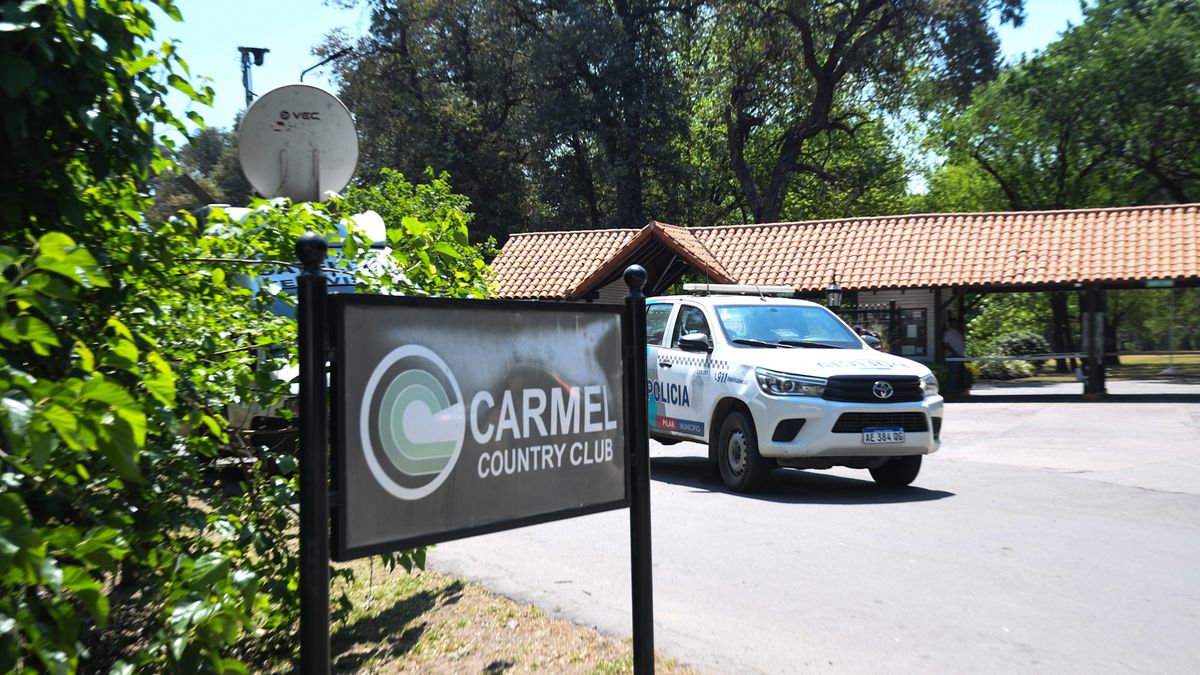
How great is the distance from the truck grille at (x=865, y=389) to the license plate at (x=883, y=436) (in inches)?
10.4

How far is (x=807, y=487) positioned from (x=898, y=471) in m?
0.88

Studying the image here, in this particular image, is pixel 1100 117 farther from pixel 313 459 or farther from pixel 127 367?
pixel 127 367

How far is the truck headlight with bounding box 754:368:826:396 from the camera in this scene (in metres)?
10.0

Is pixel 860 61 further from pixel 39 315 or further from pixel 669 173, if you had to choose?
pixel 39 315

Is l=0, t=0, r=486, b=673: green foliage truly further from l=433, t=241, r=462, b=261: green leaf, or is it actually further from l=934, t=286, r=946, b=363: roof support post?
l=934, t=286, r=946, b=363: roof support post

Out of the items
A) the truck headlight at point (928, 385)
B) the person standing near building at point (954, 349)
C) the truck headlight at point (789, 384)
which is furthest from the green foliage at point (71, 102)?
the person standing near building at point (954, 349)

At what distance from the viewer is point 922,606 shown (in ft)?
20.5

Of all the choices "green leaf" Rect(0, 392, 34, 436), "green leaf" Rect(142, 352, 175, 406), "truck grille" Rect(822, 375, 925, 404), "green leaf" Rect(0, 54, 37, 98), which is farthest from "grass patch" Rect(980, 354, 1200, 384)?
"green leaf" Rect(0, 392, 34, 436)

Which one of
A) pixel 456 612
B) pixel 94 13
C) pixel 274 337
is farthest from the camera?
pixel 456 612

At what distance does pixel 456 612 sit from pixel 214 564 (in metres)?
2.63

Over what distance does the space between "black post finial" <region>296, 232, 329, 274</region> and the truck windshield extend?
8.04m

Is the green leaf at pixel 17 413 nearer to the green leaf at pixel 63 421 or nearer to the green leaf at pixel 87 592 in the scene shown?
the green leaf at pixel 63 421

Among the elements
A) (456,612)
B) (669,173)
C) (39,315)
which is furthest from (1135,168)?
(39,315)

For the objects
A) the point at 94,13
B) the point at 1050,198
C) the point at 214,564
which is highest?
the point at 1050,198
